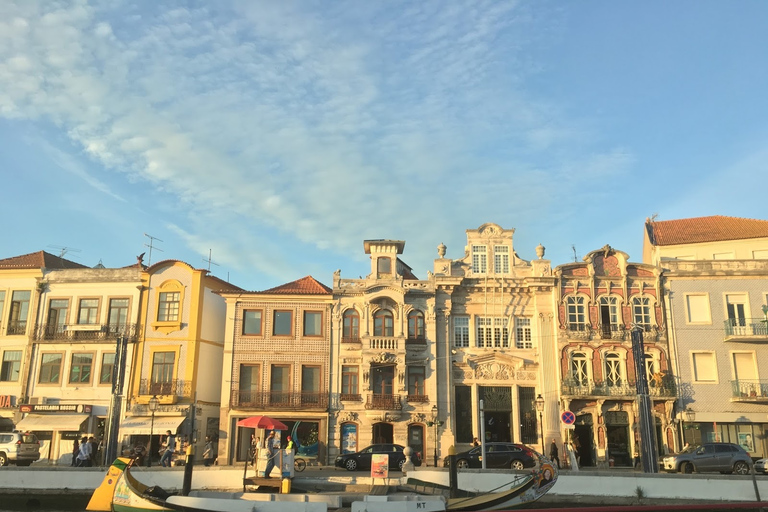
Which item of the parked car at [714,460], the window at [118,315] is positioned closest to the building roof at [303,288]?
the window at [118,315]

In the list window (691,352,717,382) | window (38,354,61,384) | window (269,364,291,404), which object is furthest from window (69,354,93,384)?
window (691,352,717,382)

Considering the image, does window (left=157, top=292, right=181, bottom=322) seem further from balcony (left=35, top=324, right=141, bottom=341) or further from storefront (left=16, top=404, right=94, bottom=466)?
storefront (left=16, top=404, right=94, bottom=466)

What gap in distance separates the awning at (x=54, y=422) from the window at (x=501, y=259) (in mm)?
26349

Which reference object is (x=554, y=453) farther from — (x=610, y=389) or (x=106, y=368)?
(x=106, y=368)

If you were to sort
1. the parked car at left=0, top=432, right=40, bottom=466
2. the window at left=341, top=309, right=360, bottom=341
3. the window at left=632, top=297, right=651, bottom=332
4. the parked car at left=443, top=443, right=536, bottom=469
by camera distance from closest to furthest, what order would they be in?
the parked car at left=443, top=443, right=536, bottom=469
the parked car at left=0, top=432, right=40, bottom=466
the window at left=632, top=297, right=651, bottom=332
the window at left=341, top=309, right=360, bottom=341

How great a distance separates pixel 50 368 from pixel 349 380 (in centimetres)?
1861

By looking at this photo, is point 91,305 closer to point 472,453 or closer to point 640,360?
point 472,453

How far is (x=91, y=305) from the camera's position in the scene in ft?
148

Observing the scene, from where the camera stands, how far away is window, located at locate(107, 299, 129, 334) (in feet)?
144

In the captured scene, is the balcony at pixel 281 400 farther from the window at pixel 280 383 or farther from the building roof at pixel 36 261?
the building roof at pixel 36 261

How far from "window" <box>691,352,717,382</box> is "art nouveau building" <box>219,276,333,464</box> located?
2210 cm

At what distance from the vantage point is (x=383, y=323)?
145 ft

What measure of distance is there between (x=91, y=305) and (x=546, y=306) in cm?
2868

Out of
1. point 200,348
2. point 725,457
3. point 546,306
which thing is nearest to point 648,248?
point 546,306
